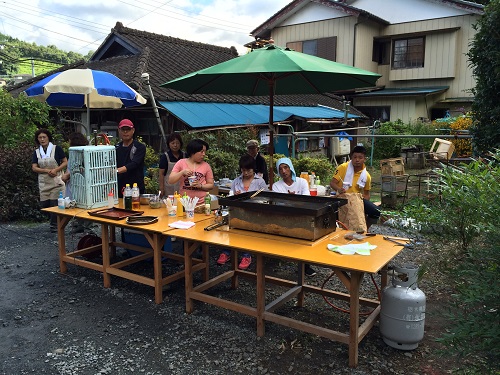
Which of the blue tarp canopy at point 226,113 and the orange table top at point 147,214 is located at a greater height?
the blue tarp canopy at point 226,113

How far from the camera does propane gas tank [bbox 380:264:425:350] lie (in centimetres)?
335

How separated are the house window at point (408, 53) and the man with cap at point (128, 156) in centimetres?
1748

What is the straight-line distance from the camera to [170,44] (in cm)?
1475

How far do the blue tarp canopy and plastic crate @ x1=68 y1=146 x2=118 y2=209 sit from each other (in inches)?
193

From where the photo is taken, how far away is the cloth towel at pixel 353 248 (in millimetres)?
3348

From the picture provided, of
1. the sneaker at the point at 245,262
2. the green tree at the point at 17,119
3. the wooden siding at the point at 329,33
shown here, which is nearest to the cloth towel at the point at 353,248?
the sneaker at the point at 245,262

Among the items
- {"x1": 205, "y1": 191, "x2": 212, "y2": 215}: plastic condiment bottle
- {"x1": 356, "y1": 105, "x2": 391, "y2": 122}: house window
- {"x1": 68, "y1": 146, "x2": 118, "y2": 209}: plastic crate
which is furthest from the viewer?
{"x1": 356, "y1": 105, "x2": 391, "y2": 122}: house window

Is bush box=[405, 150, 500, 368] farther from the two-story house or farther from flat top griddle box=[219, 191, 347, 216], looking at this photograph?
the two-story house

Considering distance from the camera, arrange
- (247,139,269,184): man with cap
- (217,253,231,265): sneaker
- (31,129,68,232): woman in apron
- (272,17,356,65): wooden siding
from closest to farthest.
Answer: (217,253,231,265): sneaker, (247,139,269,184): man with cap, (31,129,68,232): woman in apron, (272,17,356,65): wooden siding

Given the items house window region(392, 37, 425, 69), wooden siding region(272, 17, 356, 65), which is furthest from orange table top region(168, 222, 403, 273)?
house window region(392, 37, 425, 69)

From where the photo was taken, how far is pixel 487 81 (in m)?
6.32

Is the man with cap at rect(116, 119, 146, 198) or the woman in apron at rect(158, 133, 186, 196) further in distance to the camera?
the woman in apron at rect(158, 133, 186, 196)

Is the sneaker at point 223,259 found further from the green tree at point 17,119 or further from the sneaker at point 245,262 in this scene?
the green tree at point 17,119

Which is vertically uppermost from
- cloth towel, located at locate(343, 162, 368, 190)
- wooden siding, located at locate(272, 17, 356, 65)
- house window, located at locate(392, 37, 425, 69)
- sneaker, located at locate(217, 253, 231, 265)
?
wooden siding, located at locate(272, 17, 356, 65)
